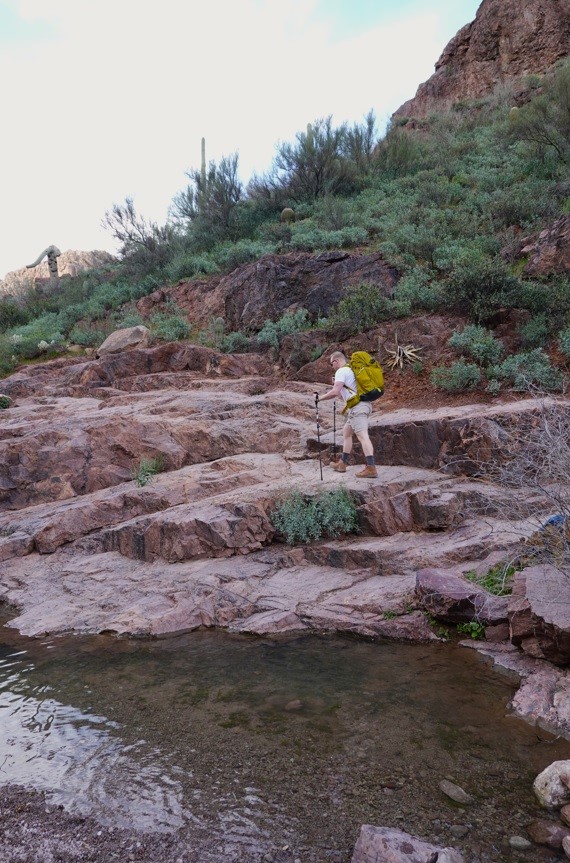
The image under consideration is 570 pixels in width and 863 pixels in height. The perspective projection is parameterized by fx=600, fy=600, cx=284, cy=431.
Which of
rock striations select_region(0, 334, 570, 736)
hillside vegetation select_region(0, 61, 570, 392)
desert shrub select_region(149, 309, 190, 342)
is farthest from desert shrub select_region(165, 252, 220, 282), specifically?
rock striations select_region(0, 334, 570, 736)

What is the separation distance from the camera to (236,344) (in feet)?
50.6

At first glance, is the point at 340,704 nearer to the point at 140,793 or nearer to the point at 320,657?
the point at 320,657

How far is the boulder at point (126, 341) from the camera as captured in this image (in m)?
16.0

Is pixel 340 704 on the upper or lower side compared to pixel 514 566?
lower

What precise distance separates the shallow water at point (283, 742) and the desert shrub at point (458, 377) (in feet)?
20.2

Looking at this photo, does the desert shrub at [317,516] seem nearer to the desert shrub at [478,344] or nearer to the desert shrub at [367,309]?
the desert shrub at [478,344]

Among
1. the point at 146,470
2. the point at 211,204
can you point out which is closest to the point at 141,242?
the point at 211,204

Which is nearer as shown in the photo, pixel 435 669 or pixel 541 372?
pixel 435 669

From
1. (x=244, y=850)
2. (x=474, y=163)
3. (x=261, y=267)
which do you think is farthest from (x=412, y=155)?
(x=244, y=850)

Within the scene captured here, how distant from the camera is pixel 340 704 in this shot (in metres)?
4.82

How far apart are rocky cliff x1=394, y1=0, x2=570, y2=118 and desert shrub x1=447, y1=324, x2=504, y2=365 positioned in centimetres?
2281

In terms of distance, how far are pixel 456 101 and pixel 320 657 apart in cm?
3297

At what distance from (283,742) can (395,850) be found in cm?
142

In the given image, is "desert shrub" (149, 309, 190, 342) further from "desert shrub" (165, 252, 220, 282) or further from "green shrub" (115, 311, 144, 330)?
"desert shrub" (165, 252, 220, 282)
